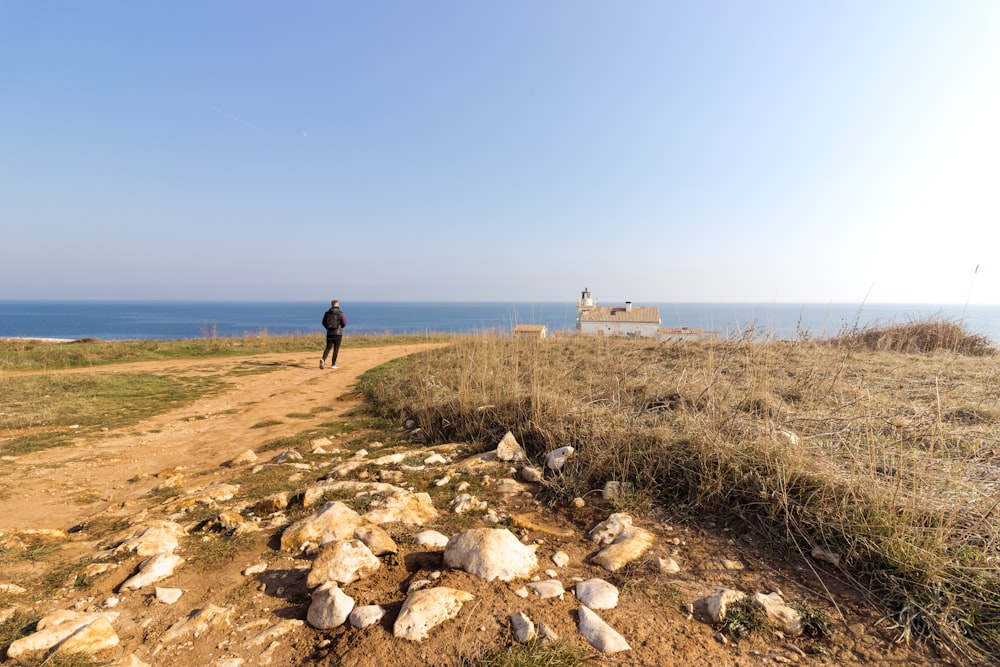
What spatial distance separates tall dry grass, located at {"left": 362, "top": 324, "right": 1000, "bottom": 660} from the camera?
235 centimetres

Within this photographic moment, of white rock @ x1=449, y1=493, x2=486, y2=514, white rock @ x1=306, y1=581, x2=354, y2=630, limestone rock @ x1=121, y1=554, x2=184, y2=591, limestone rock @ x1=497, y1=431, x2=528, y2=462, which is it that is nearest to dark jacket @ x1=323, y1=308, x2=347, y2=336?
limestone rock @ x1=497, y1=431, x2=528, y2=462

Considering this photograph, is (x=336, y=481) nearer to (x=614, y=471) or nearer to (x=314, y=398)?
(x=614, y=471)

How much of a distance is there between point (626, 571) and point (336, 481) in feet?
9.67

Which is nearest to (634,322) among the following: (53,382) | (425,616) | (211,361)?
(211,361)

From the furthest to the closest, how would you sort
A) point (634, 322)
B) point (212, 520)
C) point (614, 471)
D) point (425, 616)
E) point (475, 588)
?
1. point (634, 322)
2. point (614, 471)
3. point (212, 520)
4. point (475, 588)
5. point (425, 616)

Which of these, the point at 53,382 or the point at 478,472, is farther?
the point at 53,382

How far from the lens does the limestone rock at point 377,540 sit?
2.81 metres

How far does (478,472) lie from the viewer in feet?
14.9

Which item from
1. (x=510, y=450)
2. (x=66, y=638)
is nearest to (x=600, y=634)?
(x=66, y=638)

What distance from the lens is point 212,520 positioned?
3.49 metres

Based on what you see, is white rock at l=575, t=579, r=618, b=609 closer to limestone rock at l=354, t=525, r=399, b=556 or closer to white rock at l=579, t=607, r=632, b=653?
white rock at l=579, t=607, r=632, b=653

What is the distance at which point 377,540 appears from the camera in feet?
9.35

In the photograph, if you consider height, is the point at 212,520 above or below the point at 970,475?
below

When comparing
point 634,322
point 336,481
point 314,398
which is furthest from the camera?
point 634,322
